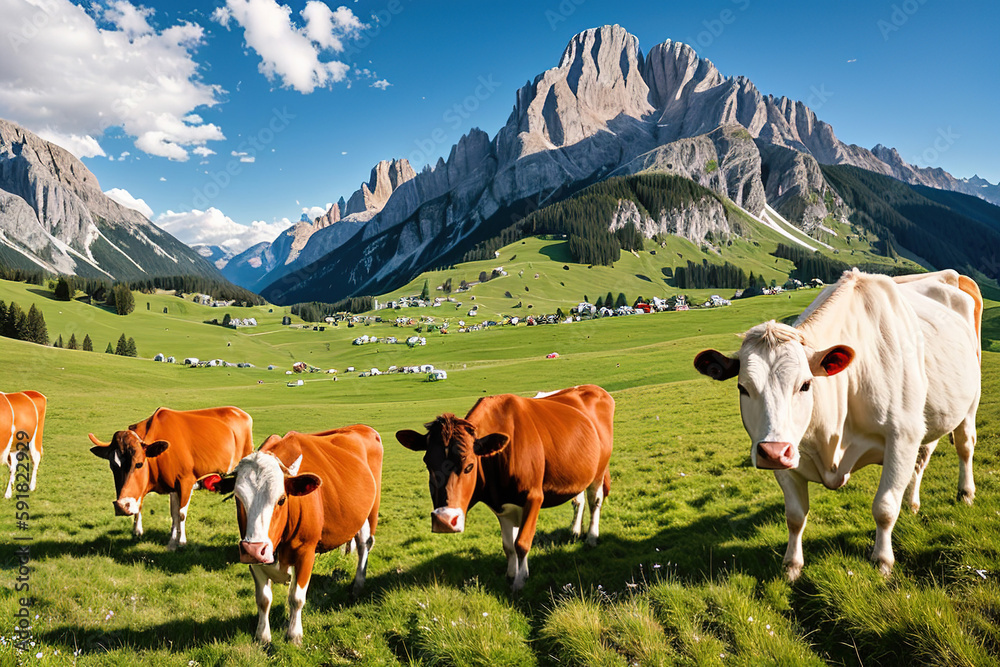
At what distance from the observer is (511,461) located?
6.90 metres

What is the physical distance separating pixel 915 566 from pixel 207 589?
10910mm

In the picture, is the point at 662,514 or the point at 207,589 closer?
the point at 207,589

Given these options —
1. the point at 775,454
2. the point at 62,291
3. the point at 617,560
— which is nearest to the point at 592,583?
the point at 617,560

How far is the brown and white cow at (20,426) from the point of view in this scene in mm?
13914

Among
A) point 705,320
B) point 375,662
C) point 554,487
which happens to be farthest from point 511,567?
point 705,320

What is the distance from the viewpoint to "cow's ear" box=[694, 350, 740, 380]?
533 cm

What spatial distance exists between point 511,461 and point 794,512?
151 inches

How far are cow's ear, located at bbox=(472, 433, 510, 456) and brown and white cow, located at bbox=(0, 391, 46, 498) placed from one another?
16.2 m

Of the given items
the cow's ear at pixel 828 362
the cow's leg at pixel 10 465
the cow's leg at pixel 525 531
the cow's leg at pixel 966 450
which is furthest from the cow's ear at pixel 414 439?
the cow's leg at pixel 10 465

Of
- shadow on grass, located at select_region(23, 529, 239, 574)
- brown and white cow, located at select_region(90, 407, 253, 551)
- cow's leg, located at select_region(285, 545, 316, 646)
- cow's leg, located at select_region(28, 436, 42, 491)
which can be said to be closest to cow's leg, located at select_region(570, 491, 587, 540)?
cow's leg, located at select_region(285, 545, 316, 646)

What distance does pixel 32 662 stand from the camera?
5.44m

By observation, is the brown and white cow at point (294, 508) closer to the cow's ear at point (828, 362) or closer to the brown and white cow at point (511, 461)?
the brown and white cow at point (511, 461)

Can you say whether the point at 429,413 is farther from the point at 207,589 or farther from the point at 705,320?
the point at 705,320

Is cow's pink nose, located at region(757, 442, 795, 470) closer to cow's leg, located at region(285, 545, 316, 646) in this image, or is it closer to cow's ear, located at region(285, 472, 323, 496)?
cow's ear, located at region(285, 472, 323, 496)
